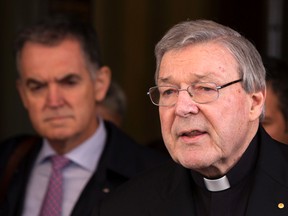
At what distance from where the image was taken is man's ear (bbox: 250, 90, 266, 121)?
12.0 ft

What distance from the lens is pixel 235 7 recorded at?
6.96 m

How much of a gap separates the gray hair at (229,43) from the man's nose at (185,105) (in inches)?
8.4

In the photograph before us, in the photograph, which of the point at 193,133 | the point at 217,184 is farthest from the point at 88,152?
the point at 193,133

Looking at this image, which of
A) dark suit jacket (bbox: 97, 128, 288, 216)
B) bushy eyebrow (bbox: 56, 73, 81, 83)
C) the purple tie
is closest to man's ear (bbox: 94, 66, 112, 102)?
bushy eyebrow (bbox: 56, 73, 81, 83)

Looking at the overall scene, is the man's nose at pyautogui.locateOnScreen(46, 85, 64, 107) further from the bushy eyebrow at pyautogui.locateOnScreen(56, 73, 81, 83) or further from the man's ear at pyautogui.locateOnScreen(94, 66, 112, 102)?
the man's ear at pyautogui.locateOnScreen(94, 66, 112, 102)

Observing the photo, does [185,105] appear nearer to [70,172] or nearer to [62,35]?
[70,172]

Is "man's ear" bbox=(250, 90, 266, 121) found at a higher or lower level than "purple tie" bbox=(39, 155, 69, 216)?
higher

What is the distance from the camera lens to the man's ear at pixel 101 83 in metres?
5.11

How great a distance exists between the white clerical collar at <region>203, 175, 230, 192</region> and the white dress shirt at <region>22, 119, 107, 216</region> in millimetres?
1217

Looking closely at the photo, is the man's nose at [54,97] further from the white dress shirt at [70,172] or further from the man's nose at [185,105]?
the man's nose at [185,105]

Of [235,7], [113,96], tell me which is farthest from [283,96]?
[235,7]

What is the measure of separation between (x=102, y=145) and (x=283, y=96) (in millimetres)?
1019

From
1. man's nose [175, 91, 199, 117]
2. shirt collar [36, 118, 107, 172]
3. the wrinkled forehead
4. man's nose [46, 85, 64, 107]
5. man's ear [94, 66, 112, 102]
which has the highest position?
the wrinkled forehead

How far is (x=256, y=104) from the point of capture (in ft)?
12.0
